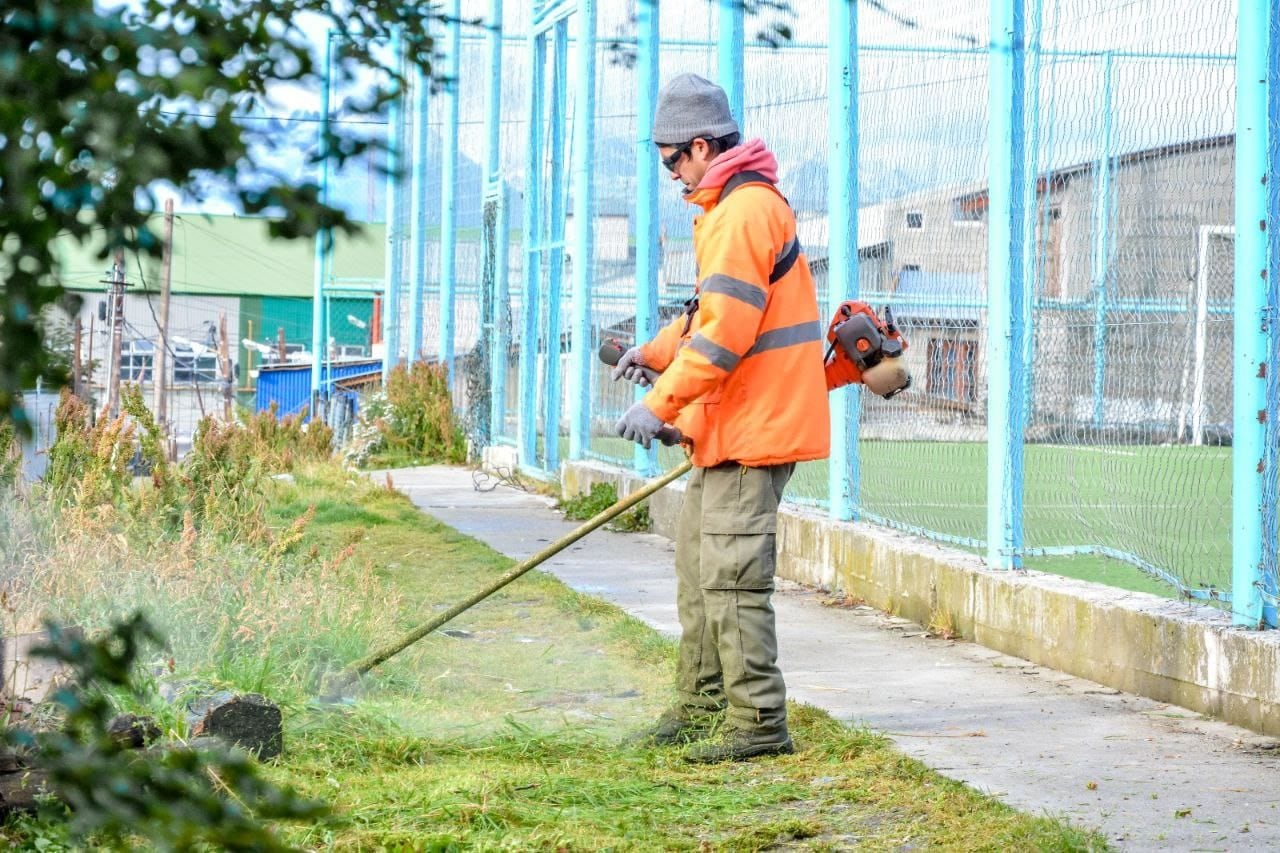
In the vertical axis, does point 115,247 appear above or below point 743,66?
below

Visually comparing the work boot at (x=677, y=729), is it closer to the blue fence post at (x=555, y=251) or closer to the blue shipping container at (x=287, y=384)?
the blue fence post at (x=555, y=251)

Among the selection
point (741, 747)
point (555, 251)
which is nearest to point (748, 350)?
point (741, 747)

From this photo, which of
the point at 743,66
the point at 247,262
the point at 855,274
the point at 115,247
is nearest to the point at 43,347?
the point at 115,247

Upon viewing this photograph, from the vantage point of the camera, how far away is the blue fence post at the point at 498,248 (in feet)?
56.4

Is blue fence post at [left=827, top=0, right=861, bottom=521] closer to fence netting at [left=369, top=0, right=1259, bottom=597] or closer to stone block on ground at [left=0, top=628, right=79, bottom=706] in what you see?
fence netting at [left=369, top=0, right=1259, bottom=597]

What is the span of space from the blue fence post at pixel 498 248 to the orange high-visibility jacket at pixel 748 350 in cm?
1232

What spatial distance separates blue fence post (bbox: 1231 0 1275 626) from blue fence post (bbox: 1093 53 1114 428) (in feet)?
3.59

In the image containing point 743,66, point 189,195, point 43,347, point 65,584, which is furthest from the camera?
point 743,66

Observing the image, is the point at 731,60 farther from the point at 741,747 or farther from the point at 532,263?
the point at 532,263

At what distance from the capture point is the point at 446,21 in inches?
68.0

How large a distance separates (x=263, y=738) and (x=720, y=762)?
129 centimetres

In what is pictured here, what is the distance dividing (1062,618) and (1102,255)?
145 centimetres

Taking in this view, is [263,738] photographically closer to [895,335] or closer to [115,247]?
[895,335]

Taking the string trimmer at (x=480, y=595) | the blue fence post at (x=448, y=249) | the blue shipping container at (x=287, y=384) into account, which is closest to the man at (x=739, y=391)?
the string trimmer at (x=480, y=595)
